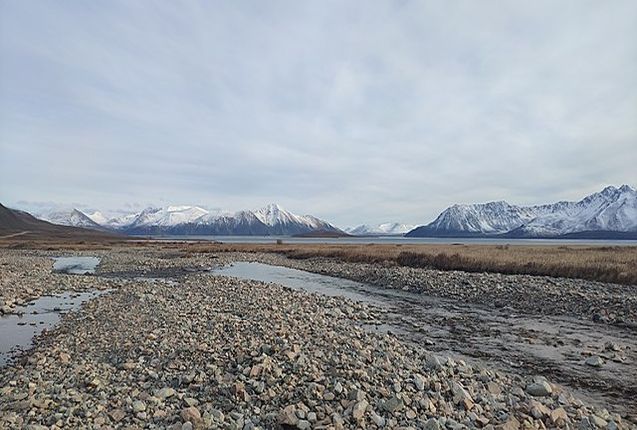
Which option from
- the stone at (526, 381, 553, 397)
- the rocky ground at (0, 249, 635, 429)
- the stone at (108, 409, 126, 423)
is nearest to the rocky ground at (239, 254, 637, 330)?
the stone at (526, 381, 553, 397)

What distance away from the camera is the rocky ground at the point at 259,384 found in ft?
27.8

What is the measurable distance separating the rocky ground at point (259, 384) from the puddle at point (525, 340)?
1416mm

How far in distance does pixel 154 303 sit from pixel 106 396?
1237cm

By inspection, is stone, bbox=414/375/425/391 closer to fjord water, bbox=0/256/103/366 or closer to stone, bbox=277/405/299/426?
stone, bbox=277/405/299/426

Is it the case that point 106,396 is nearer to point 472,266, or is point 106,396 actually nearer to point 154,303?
point 154,303

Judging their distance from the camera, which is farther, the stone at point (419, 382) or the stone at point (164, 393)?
the stone at point (419, 382)

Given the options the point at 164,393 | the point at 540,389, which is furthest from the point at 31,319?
the point at 540,389

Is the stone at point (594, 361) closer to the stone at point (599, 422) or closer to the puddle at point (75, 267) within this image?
the stone at point (599, 422)

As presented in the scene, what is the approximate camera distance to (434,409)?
28.5ft

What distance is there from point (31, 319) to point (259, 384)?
1634 cm

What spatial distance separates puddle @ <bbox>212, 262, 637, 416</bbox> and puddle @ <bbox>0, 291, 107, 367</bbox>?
13603 mm

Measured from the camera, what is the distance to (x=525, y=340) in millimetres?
16375

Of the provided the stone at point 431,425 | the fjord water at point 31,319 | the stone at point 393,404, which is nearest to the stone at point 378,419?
the stone at point 393,404

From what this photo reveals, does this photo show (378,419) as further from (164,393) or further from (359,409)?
(164,393)
